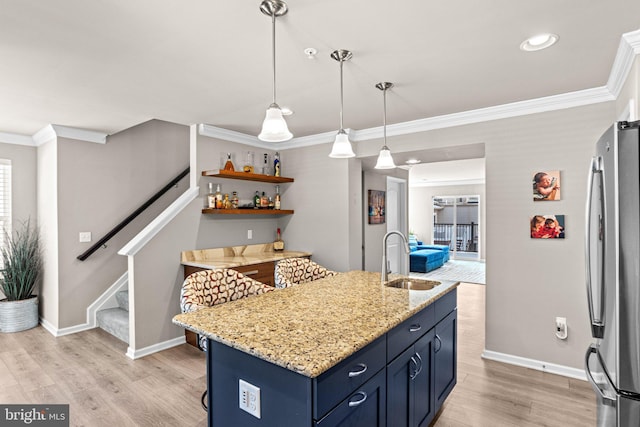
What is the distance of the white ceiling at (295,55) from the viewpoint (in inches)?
68.1

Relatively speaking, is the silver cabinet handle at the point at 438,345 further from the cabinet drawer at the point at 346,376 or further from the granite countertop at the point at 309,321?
the cabinet drawer at the point at 346,376

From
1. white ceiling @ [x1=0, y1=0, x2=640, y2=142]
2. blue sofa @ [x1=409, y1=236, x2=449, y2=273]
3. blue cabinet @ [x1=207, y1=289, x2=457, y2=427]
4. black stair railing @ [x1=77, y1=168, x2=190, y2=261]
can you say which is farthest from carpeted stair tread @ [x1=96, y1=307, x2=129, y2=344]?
blue sofa @ [x1=409, y1=236, x2=449, y2=273]

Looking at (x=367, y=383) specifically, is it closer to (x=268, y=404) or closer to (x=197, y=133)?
(x=268, y=404)

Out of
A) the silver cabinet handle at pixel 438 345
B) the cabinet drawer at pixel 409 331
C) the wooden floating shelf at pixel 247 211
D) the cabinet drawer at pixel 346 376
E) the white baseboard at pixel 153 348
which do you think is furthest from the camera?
the wooden floating shelf at pixel 247 211

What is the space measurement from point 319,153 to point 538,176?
2.44m

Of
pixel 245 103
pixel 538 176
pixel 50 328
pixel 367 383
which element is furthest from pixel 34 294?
pixel 538 176

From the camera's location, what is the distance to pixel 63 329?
400 centimetres

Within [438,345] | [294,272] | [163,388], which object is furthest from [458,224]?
[163,388]

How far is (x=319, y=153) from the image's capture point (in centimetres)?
445

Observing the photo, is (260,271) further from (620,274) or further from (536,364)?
(620,274)

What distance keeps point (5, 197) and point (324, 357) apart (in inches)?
198

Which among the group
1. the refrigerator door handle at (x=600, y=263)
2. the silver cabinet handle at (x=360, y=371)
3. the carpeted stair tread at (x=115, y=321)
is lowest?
the carpeted stair tread at (x=115, y=321)

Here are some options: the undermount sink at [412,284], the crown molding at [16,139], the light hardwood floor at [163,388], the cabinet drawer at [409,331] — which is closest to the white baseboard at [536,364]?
the light hardwood floor at [163,388]

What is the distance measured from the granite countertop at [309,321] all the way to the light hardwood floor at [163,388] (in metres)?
1.03
